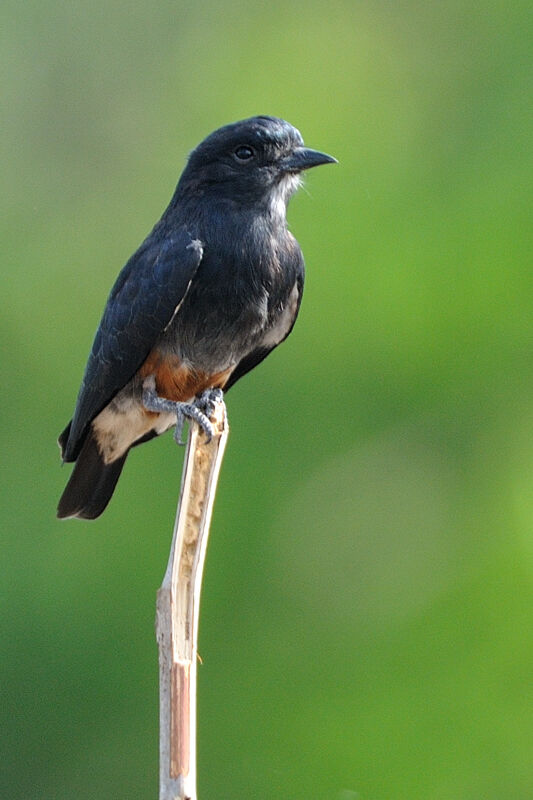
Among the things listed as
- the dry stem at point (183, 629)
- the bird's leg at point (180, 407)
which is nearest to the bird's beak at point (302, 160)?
the bird's leg at point (180, 407)

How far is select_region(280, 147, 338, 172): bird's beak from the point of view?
14.9 ft

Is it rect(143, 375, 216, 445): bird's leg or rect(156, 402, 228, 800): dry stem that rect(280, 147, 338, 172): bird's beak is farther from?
rect(156, 402, 228, 800): dry stem

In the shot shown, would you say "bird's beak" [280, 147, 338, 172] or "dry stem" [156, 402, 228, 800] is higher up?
"bird's beak" [280, 147, 338, 172]

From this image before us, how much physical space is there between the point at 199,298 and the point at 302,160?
0.62m

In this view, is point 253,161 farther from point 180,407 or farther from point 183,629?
point 183,629

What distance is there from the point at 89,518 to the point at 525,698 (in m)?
2.47

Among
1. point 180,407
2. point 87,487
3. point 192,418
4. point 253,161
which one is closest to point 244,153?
point 253,161

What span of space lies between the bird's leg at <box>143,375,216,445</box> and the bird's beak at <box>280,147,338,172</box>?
2.54 feet

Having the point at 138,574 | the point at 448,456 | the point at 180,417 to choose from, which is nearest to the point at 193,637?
the point at 180,417

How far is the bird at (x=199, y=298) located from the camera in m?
4.31

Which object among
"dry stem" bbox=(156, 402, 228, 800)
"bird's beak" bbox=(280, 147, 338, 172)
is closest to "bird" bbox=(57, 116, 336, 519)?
"bird's beak" bbox=(280, 147, 338, 172)

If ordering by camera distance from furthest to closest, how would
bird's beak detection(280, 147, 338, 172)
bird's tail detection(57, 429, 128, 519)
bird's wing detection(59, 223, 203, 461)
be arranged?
bird's tail detection(57, 429, 128, 519), bird's beak detection(280, 147, 338, 172), bird's wing detection(59, 223, 203, 461)

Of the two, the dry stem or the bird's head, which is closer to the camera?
the dry stem

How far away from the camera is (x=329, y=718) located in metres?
6.25
